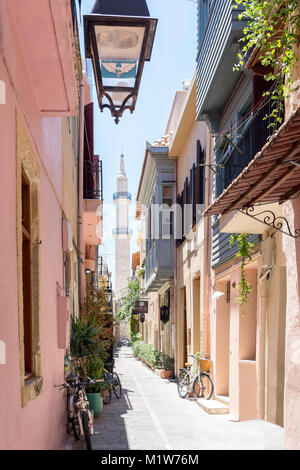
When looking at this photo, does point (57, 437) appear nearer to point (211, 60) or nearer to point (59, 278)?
point (59, 278)

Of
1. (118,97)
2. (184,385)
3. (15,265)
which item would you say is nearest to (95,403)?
(184,385)

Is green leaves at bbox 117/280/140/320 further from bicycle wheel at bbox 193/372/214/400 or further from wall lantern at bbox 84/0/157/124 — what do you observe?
wall lantern at bbox 84/0/157/124

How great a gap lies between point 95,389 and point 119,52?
28.3 feet

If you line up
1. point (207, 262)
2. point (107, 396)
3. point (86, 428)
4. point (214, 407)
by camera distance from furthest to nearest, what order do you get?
1. point (207, 262)
2. point (107, 396)
3. point (214, 407)
4. point (86, 428)

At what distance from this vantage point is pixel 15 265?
174 inches

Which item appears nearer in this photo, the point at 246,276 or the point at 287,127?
the point at 287,127

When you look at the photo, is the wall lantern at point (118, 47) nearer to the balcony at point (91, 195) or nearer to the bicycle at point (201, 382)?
the bicycle at point (201, 382)

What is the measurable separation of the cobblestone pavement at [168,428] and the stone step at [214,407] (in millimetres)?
128

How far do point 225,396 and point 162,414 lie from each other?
1.95m

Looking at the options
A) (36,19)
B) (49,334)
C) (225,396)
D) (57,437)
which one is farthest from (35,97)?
(225,396)

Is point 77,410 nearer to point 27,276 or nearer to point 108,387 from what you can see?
point 27,276

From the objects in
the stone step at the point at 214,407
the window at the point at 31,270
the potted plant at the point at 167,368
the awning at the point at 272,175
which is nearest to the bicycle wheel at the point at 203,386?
the stone step at the point at 214,407

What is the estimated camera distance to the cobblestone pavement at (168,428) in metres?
6.20

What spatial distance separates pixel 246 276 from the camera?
11.3 meters
